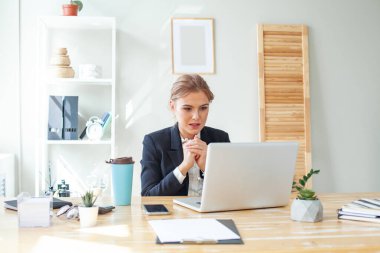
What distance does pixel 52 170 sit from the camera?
370 centimetres

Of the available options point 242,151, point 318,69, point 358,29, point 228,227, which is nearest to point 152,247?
point 228,227

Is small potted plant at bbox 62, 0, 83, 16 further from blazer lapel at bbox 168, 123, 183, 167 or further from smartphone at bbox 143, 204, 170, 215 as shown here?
smartphone at bbox 143, 204, 170, 215

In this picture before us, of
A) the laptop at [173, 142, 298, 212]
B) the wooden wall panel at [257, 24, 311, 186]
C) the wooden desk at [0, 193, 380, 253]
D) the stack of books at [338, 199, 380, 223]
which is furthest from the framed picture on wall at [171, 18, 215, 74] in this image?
the stack of books at [338, 199, 380, 223]

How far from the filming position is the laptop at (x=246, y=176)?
1.57m

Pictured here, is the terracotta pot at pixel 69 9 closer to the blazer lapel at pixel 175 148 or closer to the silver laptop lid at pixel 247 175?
the blazer lapel at pixel 175 148

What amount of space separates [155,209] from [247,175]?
1.18 feet

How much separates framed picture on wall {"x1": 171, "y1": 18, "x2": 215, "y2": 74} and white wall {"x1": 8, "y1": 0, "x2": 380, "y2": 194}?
6 cm

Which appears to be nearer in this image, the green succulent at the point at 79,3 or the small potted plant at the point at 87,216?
the small potted plant at the point at 87,216

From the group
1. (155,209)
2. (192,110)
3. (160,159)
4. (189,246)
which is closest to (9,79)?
(160,159)

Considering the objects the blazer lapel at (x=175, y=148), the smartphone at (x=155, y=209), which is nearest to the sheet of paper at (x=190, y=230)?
the smartphone at (x=155, y=209)

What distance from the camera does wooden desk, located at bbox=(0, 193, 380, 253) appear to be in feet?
3.76

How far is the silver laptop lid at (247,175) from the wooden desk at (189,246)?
5cm

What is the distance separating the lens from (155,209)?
1638mm

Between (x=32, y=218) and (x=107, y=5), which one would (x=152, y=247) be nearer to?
(x=32, y=218)
